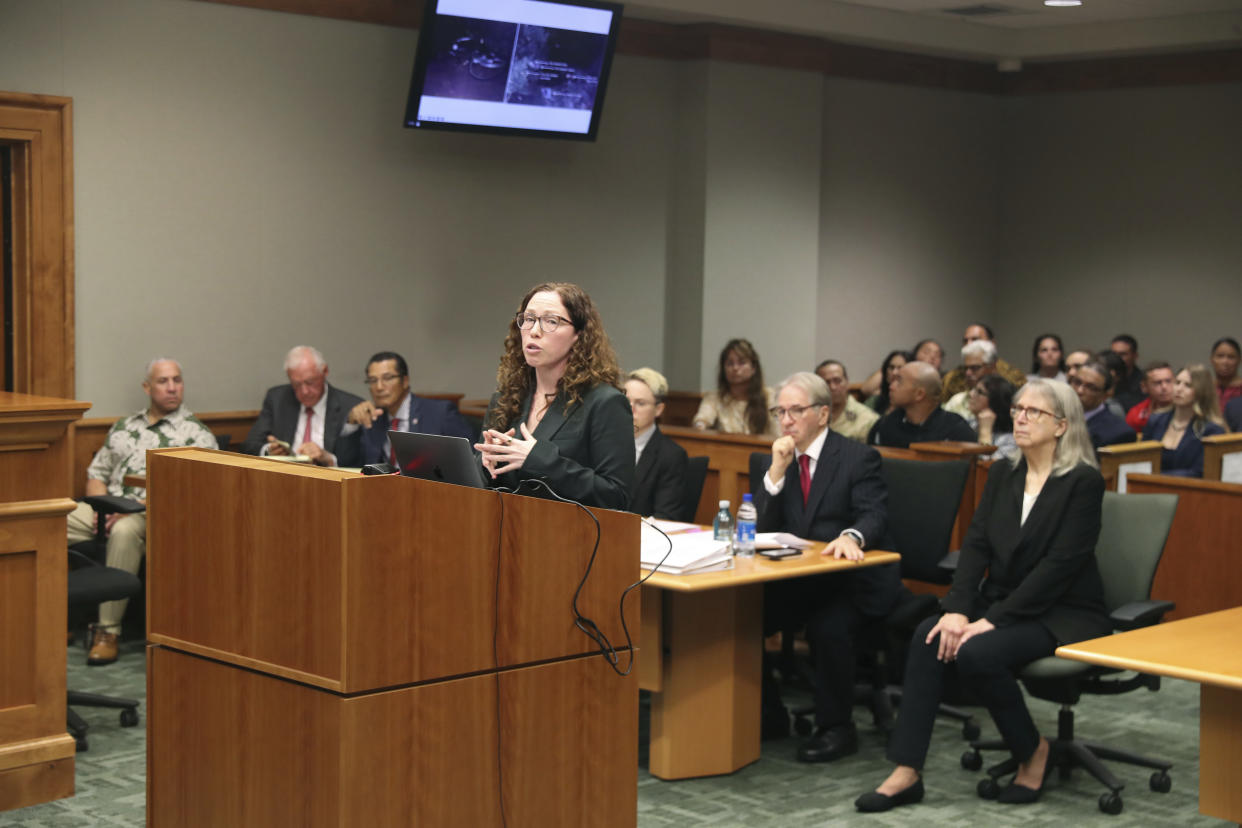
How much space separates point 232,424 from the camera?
7297 mm

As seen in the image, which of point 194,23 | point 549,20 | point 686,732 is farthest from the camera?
point 549,20

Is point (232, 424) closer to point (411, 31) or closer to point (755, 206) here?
point (411, 31)

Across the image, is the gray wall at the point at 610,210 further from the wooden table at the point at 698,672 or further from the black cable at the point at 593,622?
the black cable at the point at 593,622

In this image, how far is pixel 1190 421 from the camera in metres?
7.41

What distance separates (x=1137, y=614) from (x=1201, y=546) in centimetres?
225

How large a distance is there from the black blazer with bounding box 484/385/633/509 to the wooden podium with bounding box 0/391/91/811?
1529 millimetres

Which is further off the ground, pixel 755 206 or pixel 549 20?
pixel 549 20

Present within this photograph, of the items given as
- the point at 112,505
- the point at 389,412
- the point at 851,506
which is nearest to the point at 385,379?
the point at 389,412

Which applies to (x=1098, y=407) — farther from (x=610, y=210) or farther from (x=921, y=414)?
(x=610, y=210)

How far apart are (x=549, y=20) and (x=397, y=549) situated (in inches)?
227

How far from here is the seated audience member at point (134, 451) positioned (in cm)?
621

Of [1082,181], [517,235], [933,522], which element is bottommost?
[933,522]

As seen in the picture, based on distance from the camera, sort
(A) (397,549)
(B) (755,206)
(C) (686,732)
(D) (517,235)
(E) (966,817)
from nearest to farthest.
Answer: (A) (397,549) < (E) (966,817) < (C) (686,732) < (D) (517,235) < (B) (755,206)

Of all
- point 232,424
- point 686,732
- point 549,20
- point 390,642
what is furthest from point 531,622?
point 549,20
